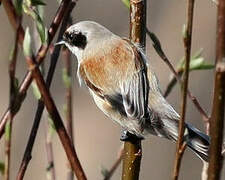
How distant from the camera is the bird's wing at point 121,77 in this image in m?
2.39

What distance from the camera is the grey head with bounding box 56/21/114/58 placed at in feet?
9.55

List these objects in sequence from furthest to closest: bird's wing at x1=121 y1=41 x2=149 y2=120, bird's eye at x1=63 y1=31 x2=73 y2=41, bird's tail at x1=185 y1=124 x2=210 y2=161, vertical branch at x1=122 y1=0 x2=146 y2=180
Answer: bird's eye at x1=63 y1=31 x2=73 y2=41 → bird's wing at x1=121 y1=41 x2=149 y2=120 → bird's tail at x1=185 y1=124 x2=210 y2=161 → vertical branch at x1=122 y1=0 x2=146 y2=180

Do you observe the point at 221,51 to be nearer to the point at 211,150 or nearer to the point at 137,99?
the point at 211,150

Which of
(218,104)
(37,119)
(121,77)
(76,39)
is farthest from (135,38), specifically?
(76,39)

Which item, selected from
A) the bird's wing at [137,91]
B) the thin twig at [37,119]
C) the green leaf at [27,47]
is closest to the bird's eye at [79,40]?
the bird's wing at [137,91]

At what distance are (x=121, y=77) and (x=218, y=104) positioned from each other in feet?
4.34

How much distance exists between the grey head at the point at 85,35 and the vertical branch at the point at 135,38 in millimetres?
914

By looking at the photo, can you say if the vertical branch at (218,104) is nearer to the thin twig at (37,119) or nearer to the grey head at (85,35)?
the thin twig at (37,119)

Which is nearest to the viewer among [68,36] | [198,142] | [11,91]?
[11,91]

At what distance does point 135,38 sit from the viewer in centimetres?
194

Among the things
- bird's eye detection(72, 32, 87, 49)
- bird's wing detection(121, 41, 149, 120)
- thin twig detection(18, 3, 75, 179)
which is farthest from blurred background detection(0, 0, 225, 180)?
thin twig detection(18, 3, 75, 179)

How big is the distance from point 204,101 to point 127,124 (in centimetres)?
422

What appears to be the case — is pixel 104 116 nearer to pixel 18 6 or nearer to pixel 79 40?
pixel 79 40

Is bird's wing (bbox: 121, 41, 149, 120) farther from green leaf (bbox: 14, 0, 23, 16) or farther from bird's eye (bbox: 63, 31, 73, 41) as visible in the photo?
green leaf (bbox: 14, 0, 23, 16)
